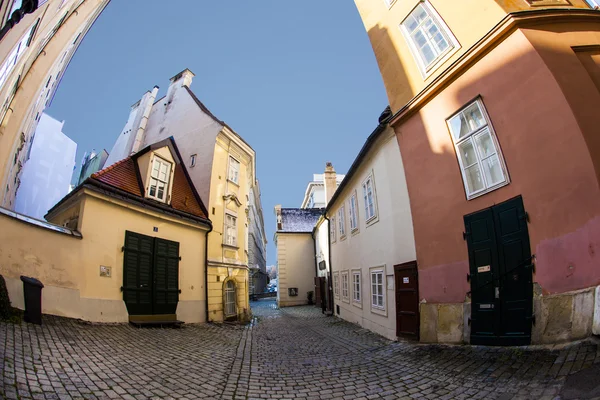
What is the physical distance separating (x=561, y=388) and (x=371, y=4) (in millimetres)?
11630

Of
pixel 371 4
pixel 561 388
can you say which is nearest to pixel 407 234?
pixel 561 388

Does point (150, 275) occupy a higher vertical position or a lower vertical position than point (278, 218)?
lower

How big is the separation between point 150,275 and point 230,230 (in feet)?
18.1

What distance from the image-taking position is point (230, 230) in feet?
50.3

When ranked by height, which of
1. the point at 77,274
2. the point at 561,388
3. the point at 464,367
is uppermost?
the point at 77,274

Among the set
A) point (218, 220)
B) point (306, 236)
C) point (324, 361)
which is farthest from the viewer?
point (306, 236)

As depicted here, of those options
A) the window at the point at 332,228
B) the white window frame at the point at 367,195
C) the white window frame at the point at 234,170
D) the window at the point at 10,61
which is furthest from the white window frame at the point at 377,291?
the window at the point at 10,61

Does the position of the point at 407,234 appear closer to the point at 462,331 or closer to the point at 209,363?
the point at 462,331

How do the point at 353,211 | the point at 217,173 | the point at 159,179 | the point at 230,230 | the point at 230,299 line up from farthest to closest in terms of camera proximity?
the point at 230,230, the point at 217,173, the point at 230,299, the point at 353,211, the point at 159,179

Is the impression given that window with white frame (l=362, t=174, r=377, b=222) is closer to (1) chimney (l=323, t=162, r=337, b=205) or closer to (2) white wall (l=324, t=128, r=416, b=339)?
(2) white wall (l=324, t=128, r=416, b=339)

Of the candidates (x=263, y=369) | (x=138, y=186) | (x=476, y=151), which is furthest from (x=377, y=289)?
(x=138, y=186)

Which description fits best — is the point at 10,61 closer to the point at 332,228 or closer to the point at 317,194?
the point at 332,228

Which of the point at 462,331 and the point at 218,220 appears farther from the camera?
the point at 218,220

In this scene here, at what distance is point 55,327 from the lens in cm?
623
